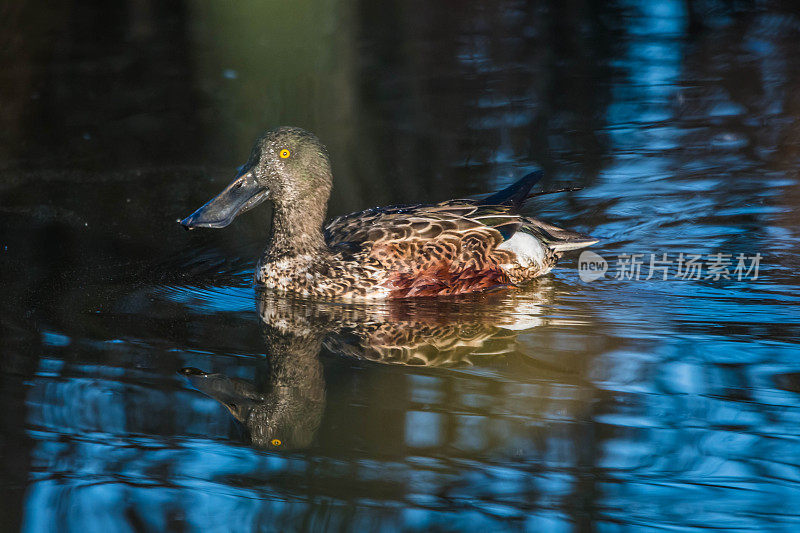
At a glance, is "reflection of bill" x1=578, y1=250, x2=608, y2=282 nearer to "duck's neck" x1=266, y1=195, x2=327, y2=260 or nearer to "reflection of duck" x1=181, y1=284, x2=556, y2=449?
"reflection of duck" x1=181, y1=284, x2=556, y2=449

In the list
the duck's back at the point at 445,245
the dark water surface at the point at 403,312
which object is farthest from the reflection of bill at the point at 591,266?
the duck's back at the point at 445,245

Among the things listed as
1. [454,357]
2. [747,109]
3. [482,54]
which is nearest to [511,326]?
[454,357]

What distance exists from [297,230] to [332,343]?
4.20 ft

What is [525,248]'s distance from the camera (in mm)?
6449

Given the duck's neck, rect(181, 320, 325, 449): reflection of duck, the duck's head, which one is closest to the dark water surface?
rect(181, 320, 325, 449): reflection of duck

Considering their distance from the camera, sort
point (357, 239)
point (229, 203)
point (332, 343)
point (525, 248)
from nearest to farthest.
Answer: point (332, 343)
point (229, 203)
point (357, 239)
point (525, 248)

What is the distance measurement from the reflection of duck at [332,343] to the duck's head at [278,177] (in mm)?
612

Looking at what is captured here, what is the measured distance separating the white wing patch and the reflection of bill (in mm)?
330

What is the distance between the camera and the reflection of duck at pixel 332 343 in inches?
164

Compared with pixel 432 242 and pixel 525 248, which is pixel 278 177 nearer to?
pixel 432 242

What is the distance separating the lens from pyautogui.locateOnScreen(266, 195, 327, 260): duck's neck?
20.3 feet

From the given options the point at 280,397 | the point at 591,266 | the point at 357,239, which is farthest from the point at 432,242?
the point at 280,397

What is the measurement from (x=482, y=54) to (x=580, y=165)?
471cm

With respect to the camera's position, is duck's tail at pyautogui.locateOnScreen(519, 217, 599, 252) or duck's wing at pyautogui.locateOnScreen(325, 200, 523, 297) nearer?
duck's wing at pyautogui.locateOnScreen(325, 200, 523, 297)
